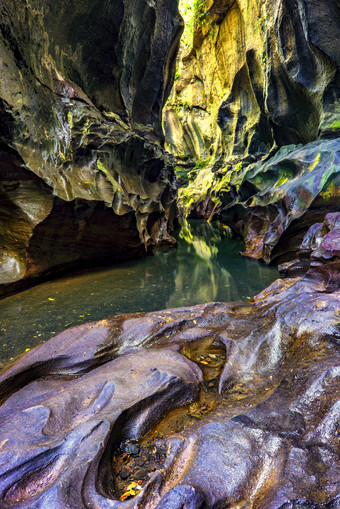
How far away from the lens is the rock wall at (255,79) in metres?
8.96

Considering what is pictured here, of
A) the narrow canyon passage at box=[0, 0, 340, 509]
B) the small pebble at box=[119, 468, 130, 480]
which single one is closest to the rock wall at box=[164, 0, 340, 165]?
the narrow canyon passage at box=[0, 0, 340, 509]

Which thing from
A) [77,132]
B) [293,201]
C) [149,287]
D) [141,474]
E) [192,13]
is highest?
[192,13]

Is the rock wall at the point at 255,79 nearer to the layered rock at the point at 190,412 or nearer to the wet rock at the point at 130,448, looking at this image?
the layered rock at the point at 190,412

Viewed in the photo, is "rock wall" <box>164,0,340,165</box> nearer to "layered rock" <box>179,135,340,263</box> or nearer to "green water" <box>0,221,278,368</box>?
"layered rock" <box>179,135,340,263</box>

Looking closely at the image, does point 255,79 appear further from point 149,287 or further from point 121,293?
point 121,293

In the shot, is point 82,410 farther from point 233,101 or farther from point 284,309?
point 233,101

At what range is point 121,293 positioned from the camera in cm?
521

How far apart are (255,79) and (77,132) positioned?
1180cm

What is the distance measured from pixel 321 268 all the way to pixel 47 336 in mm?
3697

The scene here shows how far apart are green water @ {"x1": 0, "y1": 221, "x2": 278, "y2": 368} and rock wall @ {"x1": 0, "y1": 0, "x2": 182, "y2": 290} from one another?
700 millimetres

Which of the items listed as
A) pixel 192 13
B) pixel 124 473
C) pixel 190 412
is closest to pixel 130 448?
pixel 124 473

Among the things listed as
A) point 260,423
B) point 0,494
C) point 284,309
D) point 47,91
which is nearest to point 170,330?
point 284,309

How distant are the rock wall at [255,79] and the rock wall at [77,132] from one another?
494 centimetres

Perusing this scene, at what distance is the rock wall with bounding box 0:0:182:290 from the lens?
520 centimetres
